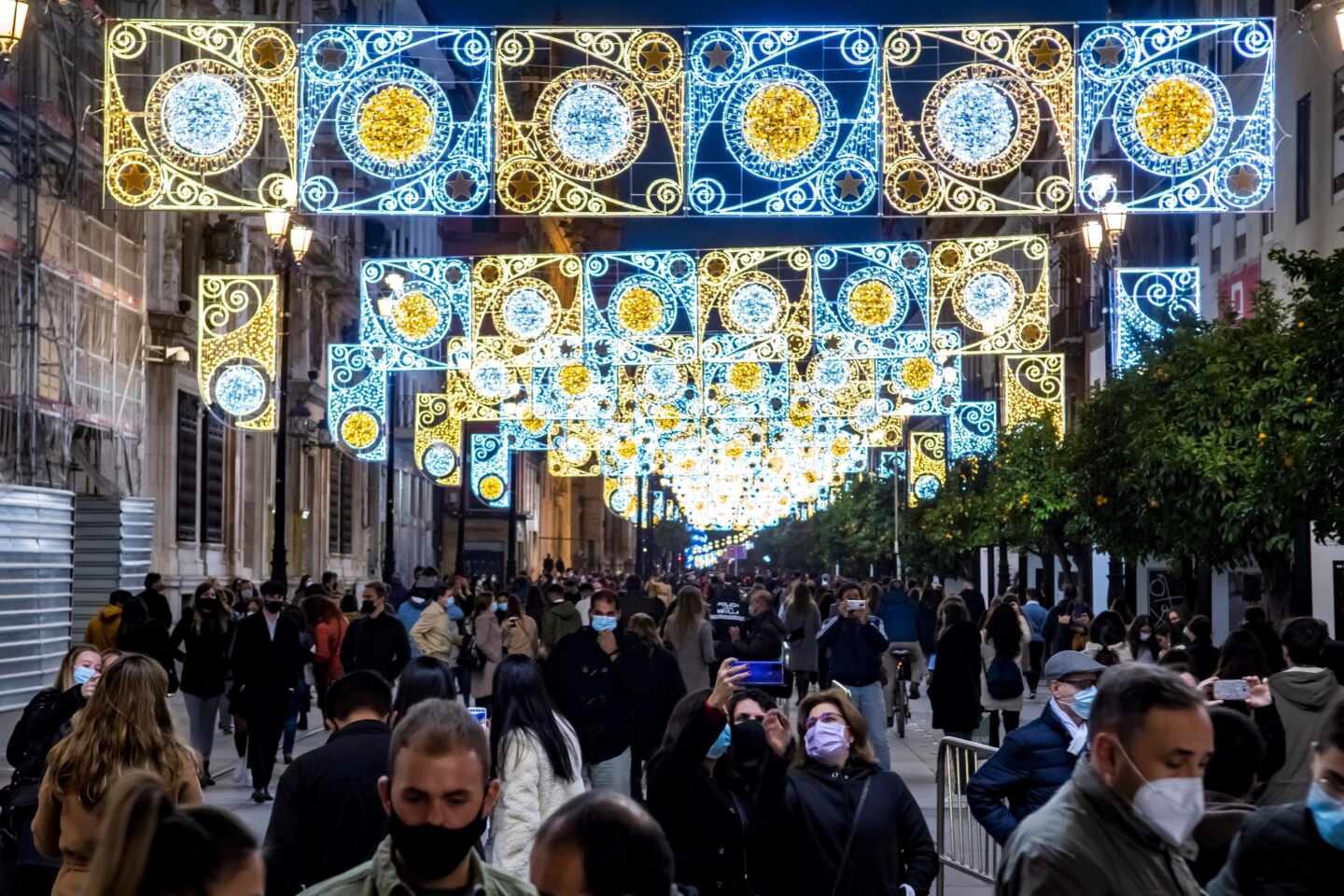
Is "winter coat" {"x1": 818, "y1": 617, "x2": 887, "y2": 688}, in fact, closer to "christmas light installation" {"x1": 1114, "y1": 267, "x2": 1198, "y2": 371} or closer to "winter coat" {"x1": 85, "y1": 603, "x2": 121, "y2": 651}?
"winter coat" {"x1": 85, "y1": 603, "x2": 121, "y2": 651}

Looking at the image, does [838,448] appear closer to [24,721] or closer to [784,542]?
[24,721]

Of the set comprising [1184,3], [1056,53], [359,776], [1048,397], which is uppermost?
[1184,3]

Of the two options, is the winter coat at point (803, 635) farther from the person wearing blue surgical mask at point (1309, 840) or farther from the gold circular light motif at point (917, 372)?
the person wearing blue surgical mask at point (1309, 840)

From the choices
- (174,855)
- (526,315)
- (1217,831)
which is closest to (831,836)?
(1217,831)

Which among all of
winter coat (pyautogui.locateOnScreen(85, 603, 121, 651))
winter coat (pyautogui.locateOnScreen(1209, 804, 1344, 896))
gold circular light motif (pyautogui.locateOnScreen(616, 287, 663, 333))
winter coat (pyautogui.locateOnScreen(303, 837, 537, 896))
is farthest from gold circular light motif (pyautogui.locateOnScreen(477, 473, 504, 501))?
winter coat (pyautogui.locateOnScreen(303, 837, 537, 896))

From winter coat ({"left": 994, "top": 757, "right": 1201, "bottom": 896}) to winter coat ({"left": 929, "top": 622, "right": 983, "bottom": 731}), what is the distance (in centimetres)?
1624

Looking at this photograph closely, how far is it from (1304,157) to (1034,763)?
29.5 meters

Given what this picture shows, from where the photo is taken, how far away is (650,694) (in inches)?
600

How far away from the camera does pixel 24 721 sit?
10.4m

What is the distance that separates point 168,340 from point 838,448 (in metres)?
21.4

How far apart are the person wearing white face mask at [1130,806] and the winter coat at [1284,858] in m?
0.96

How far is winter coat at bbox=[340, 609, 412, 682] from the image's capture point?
2125 cm

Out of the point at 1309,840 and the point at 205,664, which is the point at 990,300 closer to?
the point at 205,664

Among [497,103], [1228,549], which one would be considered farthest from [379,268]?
[1228,549]
